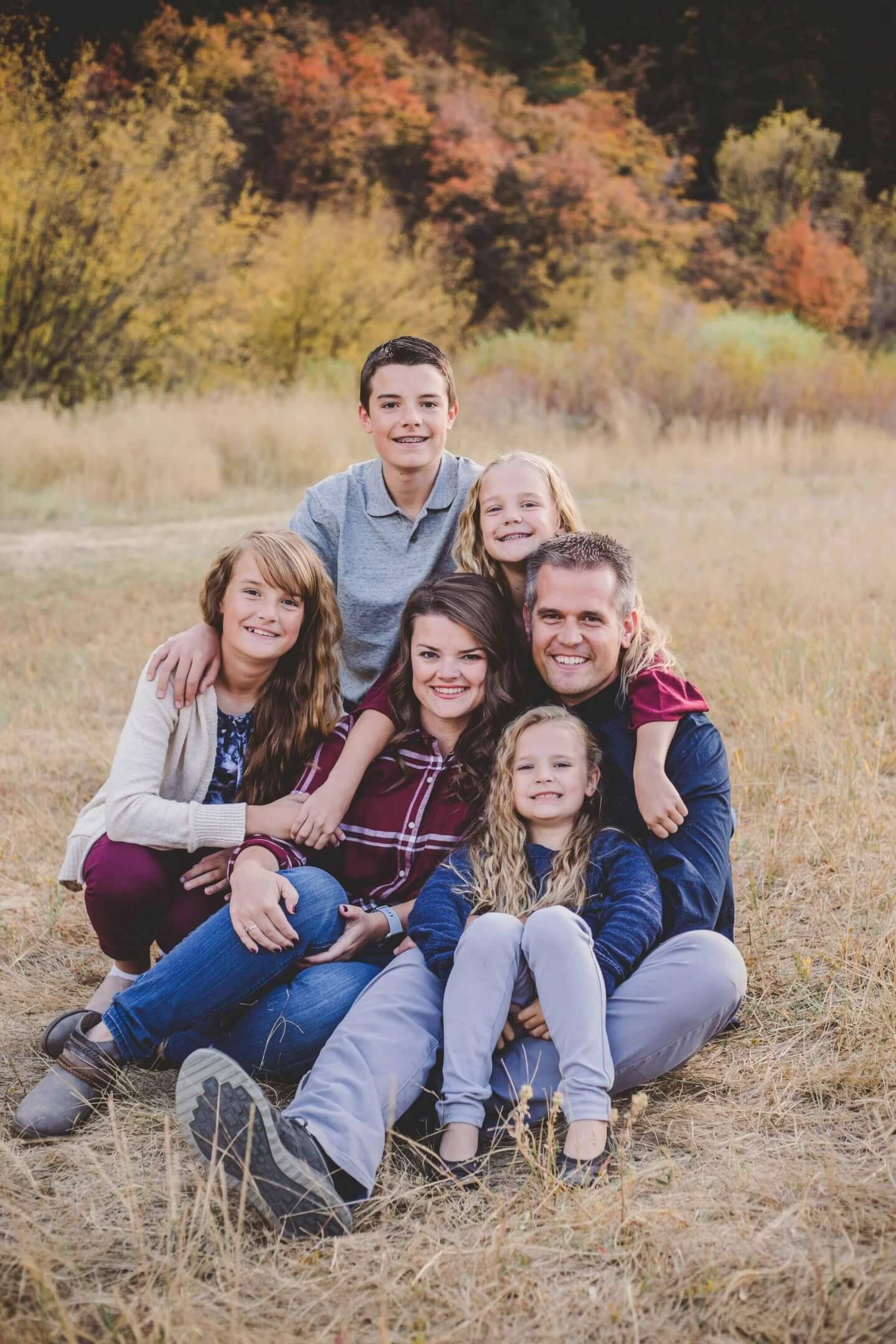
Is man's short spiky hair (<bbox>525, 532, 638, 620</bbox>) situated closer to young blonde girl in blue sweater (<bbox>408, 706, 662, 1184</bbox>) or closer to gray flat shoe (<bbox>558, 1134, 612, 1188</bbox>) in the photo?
young blonde girl in blue sweater (<bbox>408, 706, 662, 1184</bbox>)

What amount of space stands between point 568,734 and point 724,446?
10828mm

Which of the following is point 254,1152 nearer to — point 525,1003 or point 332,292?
point 525,1003

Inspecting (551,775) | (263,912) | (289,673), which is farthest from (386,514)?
(263,912)

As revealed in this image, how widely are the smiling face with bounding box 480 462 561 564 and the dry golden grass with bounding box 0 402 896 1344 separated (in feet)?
4.05

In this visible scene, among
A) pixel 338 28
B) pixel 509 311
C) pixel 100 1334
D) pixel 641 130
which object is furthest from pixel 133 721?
pixel 641 130

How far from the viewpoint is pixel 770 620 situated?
589 centimetres

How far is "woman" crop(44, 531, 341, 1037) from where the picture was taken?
2830mm

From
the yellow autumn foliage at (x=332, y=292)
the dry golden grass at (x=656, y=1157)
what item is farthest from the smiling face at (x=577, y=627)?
the yellow autumn foliage at (x=332, y=292)

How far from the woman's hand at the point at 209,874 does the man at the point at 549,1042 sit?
1.66 ft

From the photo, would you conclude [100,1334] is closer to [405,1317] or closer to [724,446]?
[405,1317]

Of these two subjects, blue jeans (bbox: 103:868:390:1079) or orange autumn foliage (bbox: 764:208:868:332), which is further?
orange autumn foliage (bbox: 764:208:868:332)

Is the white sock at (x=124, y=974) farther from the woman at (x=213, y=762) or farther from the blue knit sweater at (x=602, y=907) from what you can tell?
the blue knit sweater at (x=602, y=907)

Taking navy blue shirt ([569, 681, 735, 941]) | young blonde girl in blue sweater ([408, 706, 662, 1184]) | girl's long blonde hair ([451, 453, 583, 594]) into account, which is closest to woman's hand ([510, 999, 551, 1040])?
young blonde girl in blue sweater ([408, 706, 662, 1184])

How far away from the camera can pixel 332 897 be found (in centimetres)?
272
